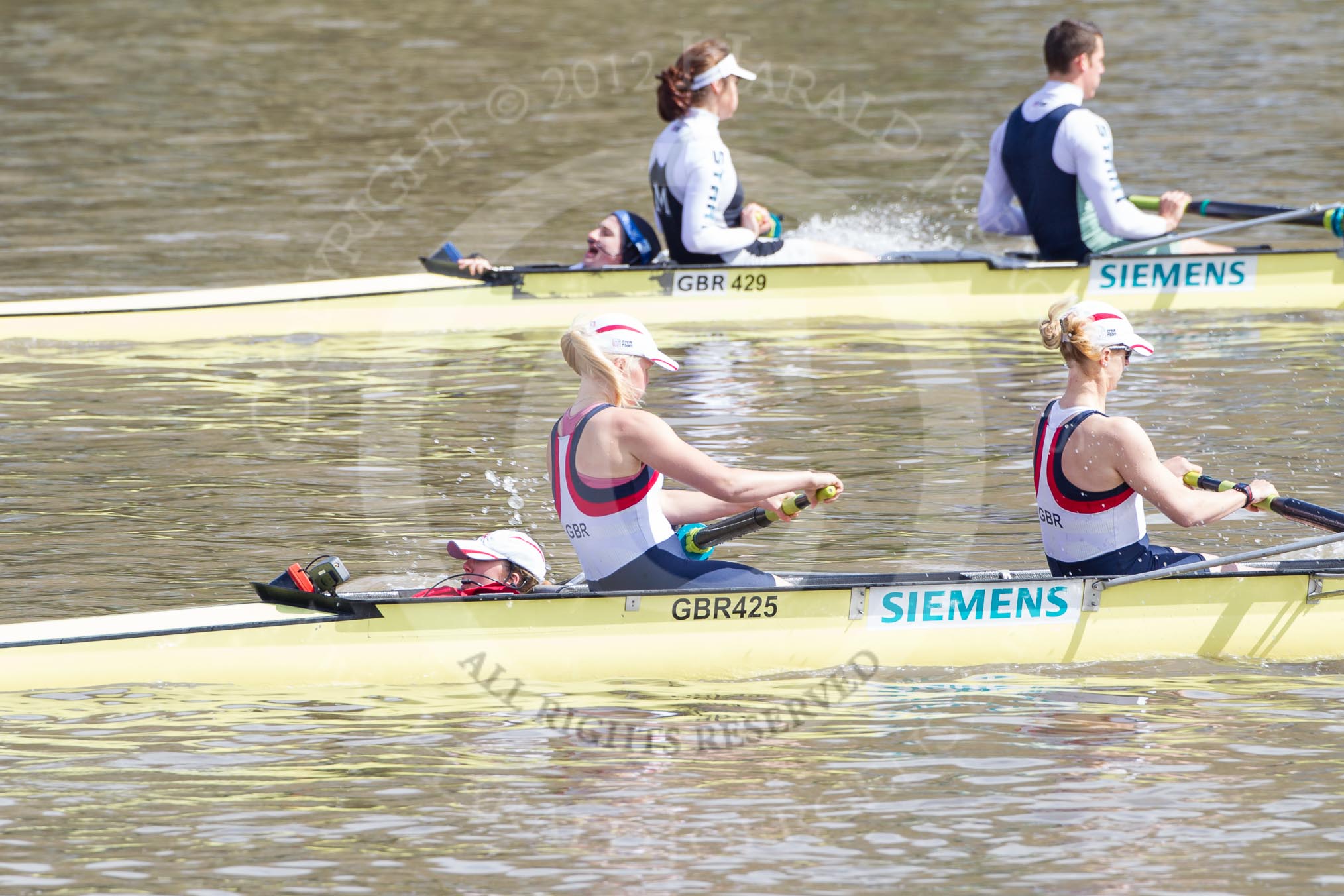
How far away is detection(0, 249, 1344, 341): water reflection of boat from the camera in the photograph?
12625mm

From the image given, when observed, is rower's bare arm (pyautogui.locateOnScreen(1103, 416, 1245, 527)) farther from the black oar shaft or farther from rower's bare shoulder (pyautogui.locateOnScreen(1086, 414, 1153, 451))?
the black oar shaft

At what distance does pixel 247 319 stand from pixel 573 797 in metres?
7.19

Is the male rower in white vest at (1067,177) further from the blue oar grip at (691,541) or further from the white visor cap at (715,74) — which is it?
the blue oar grip at (691,541)

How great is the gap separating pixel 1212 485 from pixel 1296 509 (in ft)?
1.00

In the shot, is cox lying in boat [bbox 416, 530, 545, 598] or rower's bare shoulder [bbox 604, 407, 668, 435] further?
cox lying in boat [bbox 416, 530, 545, 598]

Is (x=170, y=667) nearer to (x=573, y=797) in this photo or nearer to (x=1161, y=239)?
(x=573, y=797)

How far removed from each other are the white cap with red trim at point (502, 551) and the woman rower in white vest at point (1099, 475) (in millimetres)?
1767

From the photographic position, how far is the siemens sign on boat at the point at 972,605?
6969 mm

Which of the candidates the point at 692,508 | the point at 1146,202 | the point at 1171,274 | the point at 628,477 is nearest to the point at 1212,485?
the point at 692,508

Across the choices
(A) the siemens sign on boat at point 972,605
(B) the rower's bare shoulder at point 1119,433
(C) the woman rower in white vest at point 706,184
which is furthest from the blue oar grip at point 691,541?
(C) the woman rower in white vest at point 706,184

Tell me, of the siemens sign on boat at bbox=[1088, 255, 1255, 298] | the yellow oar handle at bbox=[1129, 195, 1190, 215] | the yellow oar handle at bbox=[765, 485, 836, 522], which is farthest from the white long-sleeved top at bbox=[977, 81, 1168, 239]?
the yellow oar handle at bbox=[765, 485, 836, 522]

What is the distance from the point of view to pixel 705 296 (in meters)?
12.8

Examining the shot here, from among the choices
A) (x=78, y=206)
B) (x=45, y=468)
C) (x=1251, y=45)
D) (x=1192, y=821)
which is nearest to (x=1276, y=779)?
(x=1192, y=821)

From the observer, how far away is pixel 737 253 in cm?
1273
